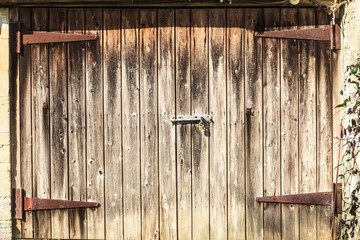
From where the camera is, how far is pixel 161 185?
12.4ft

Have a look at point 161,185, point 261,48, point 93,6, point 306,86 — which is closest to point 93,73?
point 93,6

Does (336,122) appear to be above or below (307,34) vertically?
below

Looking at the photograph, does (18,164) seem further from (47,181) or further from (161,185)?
(161,185)

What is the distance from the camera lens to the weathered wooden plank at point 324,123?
148 inches

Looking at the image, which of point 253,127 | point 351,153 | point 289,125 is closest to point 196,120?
point 253,127

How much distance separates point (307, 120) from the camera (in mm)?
3771

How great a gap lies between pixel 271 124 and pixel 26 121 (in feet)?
7.15

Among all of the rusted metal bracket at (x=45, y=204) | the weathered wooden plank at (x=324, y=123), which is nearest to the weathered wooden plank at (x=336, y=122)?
the weathered wooden plank at (x=324, y=123)

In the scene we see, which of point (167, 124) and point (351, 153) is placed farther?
point (167, 124)

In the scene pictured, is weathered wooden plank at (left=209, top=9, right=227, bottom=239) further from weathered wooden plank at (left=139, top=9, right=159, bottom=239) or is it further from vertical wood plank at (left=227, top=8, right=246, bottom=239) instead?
weathered wooden plank at (left=139, top=9, right=159, bottom=239)

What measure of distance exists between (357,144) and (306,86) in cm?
66

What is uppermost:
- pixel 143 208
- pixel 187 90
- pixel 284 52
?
pixel 284 52

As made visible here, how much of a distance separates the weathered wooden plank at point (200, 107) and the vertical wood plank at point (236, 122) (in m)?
0.21

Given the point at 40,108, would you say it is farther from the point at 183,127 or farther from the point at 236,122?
the point at 236,122
